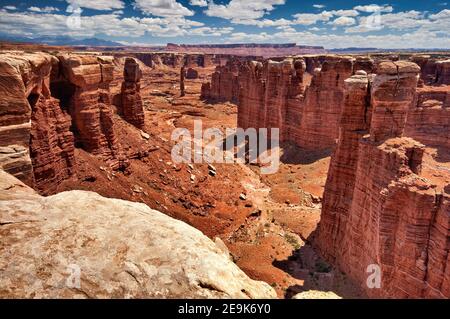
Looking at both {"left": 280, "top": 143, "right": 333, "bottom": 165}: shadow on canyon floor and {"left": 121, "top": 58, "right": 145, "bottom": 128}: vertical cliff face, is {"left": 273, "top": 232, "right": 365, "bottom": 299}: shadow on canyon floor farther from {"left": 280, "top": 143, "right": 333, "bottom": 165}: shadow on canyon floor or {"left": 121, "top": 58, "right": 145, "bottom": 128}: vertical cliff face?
{"left": 121, "top": 58, "right": 145, "bottom": 128}: vertical cliff face

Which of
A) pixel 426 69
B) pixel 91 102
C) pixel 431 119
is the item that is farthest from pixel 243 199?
pixel 426 69

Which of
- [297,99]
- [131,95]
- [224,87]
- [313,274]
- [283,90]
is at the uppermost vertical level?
[131,95]

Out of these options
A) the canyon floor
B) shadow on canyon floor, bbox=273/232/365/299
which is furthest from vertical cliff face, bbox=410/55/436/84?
shadow on canyon floor, bbox=273/232/365/299

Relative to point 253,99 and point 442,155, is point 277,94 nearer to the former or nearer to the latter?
point 253,99
